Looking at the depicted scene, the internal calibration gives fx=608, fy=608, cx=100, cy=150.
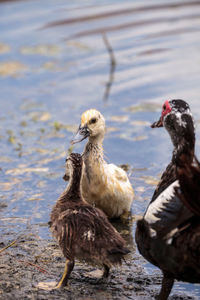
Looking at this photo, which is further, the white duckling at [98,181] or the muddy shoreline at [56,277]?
the white duckling at [98,181]

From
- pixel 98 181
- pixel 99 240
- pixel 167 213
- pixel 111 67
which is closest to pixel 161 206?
pixel 167 213

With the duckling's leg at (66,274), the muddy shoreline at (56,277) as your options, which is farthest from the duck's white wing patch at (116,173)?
the duckling's leg at (66,274)

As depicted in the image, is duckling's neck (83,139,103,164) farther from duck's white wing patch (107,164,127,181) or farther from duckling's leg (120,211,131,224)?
duckling's leg (120,211,131,224)

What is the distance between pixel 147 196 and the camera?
7.43 m

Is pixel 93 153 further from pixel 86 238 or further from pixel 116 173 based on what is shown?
pixel 86 238

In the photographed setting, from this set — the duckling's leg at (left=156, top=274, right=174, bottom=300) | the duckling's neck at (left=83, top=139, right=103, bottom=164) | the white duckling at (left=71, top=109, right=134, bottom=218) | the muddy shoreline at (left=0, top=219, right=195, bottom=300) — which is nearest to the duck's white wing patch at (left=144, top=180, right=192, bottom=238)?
the duckling's leg at (left=156, top=274, right=174, bottom=300)

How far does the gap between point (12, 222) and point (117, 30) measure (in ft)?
30.8

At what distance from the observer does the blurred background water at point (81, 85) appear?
777 cm

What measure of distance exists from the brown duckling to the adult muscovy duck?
9.1 inches

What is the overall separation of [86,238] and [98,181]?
72.6 inches

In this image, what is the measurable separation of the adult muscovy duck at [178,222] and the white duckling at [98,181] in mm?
1722

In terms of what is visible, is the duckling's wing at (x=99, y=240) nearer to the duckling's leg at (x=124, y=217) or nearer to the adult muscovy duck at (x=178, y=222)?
the adult muscovy duck at (x=178, y=222)

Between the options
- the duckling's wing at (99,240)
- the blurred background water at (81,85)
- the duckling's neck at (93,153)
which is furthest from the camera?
the blurred background water at (81,85)

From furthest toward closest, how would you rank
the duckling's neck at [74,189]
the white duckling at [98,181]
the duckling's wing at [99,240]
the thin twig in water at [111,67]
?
the thin twig in water at [111,67]
the white duckling at [98,181]
the duckling's neck at [74,189]
the duckling's wing at [99,240]
